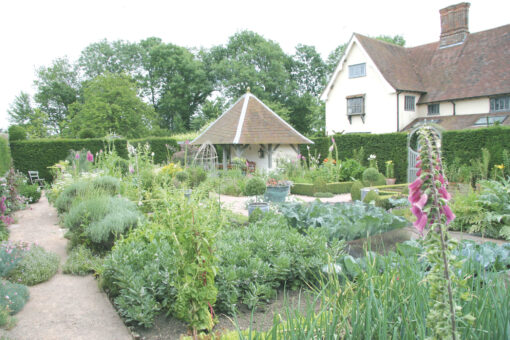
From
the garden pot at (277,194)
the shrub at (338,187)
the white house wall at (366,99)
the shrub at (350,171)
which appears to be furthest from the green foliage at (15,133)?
the white house wall at (366,99)

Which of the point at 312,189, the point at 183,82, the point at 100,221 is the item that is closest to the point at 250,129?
Answer: the point at 312,189

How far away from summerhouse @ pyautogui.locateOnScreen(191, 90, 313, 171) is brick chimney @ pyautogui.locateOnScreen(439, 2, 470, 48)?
12.6 meters

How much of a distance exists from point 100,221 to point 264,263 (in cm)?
304

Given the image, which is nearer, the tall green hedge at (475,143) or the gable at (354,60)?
the tall green hedge at (475,143)

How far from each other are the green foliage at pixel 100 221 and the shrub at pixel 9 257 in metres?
0.86

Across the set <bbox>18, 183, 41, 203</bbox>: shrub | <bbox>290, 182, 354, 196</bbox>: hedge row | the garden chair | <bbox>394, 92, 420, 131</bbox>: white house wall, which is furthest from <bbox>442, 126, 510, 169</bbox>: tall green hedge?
the garden chair

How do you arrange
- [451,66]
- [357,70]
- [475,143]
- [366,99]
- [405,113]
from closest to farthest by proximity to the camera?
[475,143], [451,66], [405,113], [366,99], [357,70]

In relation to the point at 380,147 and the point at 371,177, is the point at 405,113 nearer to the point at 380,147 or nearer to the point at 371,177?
the point at 380,147

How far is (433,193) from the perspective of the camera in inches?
42.7

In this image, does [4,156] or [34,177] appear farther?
[34,177]

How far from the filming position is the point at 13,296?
358 cm

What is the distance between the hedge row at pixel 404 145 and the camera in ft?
37.6

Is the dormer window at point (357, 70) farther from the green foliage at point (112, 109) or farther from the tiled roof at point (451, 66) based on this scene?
the green foliage at point (112, 109)

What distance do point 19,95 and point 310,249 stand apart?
147ft
